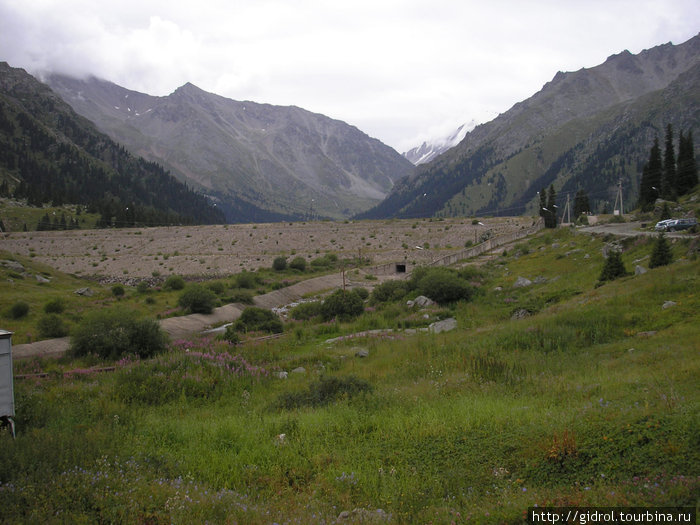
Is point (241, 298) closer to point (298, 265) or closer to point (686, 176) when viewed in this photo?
point (298, 265)

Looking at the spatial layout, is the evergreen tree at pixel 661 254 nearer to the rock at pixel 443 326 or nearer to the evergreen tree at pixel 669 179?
the rock at pixel 443 326

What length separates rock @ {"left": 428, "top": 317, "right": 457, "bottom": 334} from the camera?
66.8ft

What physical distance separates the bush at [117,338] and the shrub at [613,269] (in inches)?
870

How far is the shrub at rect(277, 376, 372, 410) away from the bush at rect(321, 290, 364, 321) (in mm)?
16175

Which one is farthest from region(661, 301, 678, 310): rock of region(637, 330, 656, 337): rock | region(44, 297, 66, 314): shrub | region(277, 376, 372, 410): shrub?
region(44, 297, 66, 314): shrub

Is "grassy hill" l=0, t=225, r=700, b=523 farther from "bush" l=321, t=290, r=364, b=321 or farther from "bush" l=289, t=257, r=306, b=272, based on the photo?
Answer: "bush" l=289, t=257, r=306, b=272

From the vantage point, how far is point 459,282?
28.4 meters

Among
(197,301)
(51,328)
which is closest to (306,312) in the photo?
(197,301)

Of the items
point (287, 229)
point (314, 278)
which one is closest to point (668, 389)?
point (314, 278)

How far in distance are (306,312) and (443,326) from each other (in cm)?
1225

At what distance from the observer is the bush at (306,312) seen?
30059 millimetres

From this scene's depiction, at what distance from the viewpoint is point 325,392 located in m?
11.4

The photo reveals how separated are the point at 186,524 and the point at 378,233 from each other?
6810cm

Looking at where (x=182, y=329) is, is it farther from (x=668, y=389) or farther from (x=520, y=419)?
(x=668, y=389)
